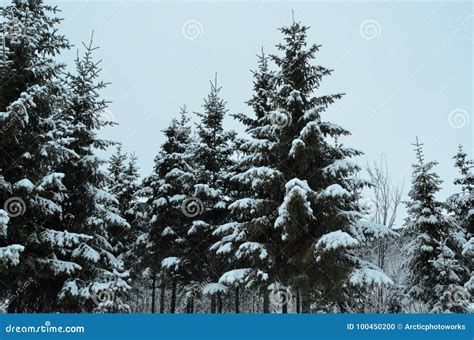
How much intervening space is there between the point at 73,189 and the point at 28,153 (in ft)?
11.0

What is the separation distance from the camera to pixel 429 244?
19.0m

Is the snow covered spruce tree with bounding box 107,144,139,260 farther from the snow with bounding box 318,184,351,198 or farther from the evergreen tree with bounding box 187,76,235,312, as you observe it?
the snow with bounding box 318,184,351,198

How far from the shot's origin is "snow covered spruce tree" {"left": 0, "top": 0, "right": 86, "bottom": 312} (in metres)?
11.9

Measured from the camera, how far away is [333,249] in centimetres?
1191

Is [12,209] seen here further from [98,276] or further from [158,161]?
[158,161]

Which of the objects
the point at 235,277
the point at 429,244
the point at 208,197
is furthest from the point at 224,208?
the point at 429,244

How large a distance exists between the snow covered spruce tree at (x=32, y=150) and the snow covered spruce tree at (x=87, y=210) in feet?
1.83

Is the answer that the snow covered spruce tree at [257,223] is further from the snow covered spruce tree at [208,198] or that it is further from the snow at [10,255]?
the snow at [10,255]

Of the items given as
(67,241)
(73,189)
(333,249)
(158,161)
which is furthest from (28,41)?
(333,249)

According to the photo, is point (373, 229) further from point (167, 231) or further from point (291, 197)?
point (167, 231)

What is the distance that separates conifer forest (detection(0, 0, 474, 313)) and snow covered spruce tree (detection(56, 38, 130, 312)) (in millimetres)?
54

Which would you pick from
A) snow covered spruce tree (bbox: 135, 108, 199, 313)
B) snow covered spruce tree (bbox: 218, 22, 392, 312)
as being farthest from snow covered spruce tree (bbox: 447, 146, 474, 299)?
snow covered spruce tree (bbox: 135, 108, 199, 313)

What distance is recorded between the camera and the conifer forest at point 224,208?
12492 mm

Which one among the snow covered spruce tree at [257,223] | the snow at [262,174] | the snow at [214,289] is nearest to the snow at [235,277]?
the snow covered spruce tree at [257,223]
